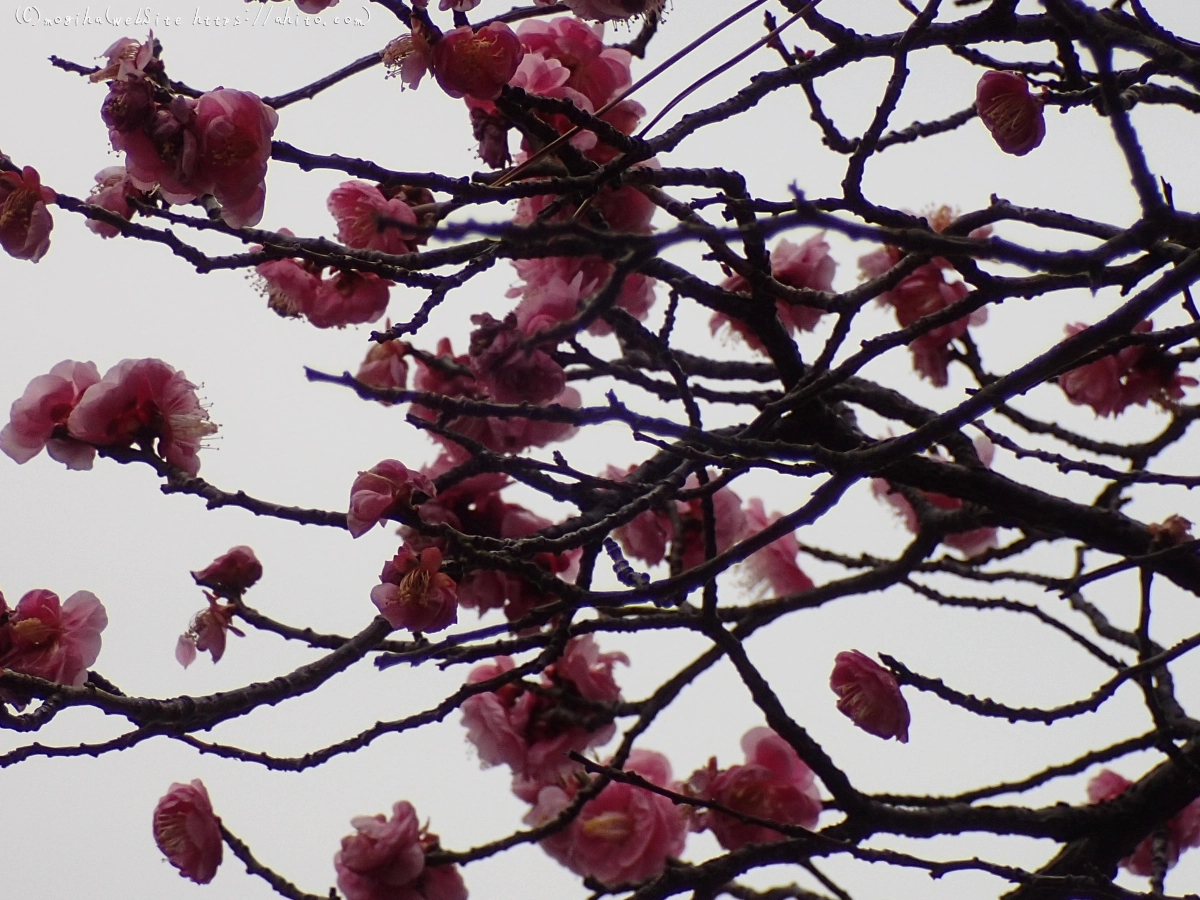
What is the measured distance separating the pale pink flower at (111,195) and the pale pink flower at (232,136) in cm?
23

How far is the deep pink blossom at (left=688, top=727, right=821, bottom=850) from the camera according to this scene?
5.57ft

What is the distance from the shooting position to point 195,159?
1.16 metres

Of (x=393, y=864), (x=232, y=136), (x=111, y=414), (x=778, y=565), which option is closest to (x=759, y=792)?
(x=778, y=565)

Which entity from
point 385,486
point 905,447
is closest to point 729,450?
point 905,447

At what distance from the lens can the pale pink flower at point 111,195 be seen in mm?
1386

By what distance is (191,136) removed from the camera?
1.16 metres

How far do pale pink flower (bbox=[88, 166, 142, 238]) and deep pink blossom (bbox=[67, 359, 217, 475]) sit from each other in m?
0.18

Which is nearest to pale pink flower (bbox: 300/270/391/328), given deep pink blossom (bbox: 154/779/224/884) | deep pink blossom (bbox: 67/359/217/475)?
deep pink blossom (bbox: 67/359/217/475)

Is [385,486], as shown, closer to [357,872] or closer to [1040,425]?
[357,872]

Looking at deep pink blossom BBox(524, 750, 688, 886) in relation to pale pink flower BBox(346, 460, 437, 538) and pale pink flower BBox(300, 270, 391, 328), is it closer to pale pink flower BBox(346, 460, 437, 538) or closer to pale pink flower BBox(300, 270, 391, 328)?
pale pink flower BBox(346, 460, 437, 538)

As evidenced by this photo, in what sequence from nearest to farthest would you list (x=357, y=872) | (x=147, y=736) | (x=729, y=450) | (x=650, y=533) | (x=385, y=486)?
(x=729, y=450)
(x=147, y=736)
(x=385, y=486)
(x=357, y=872)
(x=650, y=533)

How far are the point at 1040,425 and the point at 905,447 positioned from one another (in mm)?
822

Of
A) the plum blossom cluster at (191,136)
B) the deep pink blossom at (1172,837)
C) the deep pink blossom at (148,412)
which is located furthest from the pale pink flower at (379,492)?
the deep pink blossom at (1172,837)

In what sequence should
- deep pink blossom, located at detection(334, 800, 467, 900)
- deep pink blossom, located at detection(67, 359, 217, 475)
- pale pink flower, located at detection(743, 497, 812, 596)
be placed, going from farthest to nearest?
pale pink flower, located at detection(743, 497, 812, 596), deep pink blossom, located at detection(334, 800, 467, 900), deep pink blossom, located at detection(67, 359, 217, 475)
